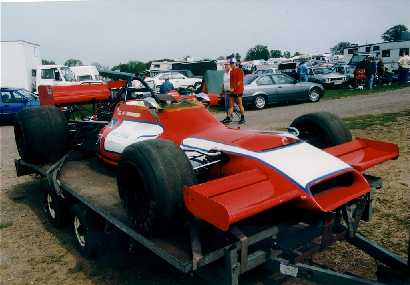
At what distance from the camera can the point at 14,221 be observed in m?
5.43

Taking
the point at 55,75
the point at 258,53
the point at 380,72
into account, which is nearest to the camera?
the point at 55,75

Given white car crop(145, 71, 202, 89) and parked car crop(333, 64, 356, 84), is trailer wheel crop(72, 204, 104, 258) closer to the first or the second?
white car crop(145, 71, 202, 89)

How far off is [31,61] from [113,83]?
1991 cm

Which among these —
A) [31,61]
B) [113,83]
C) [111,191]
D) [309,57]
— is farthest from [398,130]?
[309,57]

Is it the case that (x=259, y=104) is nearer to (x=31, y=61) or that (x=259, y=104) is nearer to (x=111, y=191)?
(x=111, y=191)

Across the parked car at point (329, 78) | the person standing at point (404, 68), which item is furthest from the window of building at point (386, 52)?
the parked car at point (329, 78)

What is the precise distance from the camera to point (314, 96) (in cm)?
1698

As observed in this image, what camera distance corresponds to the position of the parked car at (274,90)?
15586 mm

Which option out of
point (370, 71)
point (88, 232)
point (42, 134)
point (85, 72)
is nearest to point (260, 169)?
point (88, 232)

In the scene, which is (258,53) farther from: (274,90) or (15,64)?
(274,90)

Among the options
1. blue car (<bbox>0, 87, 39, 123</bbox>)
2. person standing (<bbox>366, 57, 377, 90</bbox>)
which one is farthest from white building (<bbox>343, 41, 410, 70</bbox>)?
blue car (<bbox>0, 87, 39, 123</bbox>)

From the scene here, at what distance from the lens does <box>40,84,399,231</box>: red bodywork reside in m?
2.69

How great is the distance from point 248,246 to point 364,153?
1.48 meters

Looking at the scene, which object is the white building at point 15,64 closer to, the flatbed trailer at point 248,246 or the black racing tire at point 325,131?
the flatbed trailer at point 248,246
